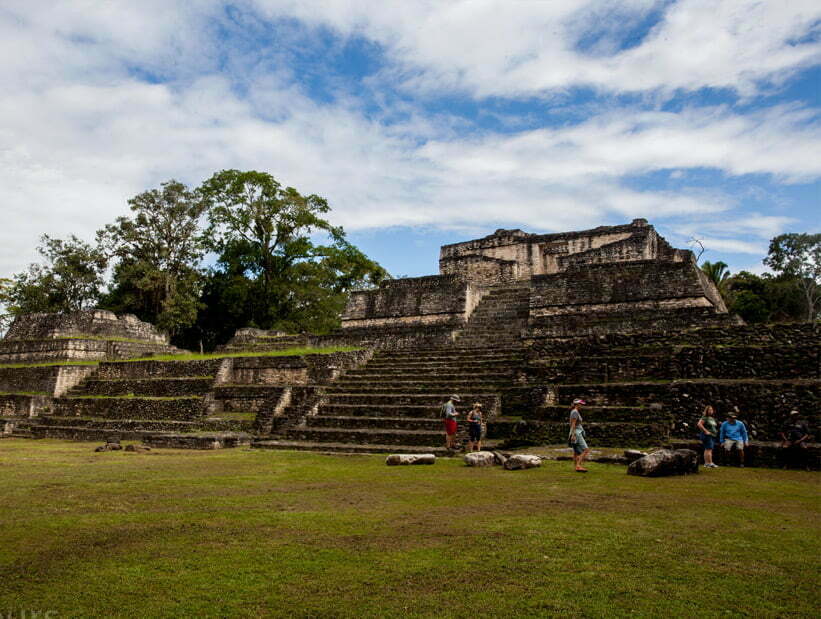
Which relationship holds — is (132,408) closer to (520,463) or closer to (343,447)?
(343,447)

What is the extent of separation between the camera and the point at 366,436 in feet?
34.9

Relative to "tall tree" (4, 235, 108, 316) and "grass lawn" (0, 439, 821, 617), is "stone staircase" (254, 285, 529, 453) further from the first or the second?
"tall tree" (4, 235, 108, 316)

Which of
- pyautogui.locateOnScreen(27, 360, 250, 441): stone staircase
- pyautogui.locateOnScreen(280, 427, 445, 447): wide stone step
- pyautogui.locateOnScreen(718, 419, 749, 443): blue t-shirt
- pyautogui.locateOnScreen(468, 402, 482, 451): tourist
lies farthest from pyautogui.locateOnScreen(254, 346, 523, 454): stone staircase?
pyautogui.locateOnScreen(718, 419, 749, 443): blue t-shirt

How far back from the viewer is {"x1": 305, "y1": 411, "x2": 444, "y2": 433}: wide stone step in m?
10.8

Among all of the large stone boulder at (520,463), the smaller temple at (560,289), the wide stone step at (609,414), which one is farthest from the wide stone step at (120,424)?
the large stone boulder at (520,463)

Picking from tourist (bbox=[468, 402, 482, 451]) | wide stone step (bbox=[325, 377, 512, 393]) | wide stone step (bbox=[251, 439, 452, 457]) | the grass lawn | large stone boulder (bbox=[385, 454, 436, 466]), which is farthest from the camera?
wide stone step (bbox=[325, 377, 512, 393])

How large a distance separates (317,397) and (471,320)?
6067 millimetres

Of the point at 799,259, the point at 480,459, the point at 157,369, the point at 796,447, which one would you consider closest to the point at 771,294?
the point at 799,259

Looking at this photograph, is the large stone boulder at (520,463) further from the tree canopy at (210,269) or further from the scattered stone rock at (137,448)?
the tree canopy at (210,269)

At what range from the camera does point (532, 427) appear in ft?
31.6

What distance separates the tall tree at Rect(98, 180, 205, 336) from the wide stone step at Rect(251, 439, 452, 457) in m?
16.7

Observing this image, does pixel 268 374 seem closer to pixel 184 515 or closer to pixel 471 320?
pixel 471 320

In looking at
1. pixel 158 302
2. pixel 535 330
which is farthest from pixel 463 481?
pixel 158 302

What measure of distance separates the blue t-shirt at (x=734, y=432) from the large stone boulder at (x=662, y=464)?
4.20 feet
